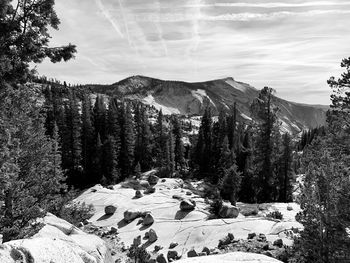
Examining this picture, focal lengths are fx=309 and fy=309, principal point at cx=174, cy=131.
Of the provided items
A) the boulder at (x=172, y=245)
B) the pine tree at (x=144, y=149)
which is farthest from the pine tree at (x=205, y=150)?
the boulder at (x=172, y=245)

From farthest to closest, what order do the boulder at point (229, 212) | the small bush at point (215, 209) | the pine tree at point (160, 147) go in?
1. the pine tree at point (160, 147)
2. the small bush at point (215, 209)
3. the boulder at point (229, 212)

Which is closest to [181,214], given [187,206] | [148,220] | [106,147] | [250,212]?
[187,206]

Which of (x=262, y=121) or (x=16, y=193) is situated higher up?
(x=262, y=121)

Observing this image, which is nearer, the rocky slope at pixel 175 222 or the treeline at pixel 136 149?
the rocky slope at pixel 175 222

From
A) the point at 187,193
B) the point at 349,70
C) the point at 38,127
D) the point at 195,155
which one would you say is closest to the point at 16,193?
the point at 38,127

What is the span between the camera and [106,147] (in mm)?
58031

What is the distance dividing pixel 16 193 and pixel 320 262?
1395 centimetres

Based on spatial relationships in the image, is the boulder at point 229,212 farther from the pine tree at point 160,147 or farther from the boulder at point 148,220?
the pine tree at point 160,147

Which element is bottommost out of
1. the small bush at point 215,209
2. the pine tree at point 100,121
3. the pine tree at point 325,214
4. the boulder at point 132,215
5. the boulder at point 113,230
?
the boulder at point 113,230

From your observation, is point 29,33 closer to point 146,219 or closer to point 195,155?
point 146,219

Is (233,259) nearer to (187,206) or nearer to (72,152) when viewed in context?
(187,206)

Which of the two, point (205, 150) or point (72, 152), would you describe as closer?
point (72, 152)

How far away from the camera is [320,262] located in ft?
35.8

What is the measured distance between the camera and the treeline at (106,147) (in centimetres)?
5934
